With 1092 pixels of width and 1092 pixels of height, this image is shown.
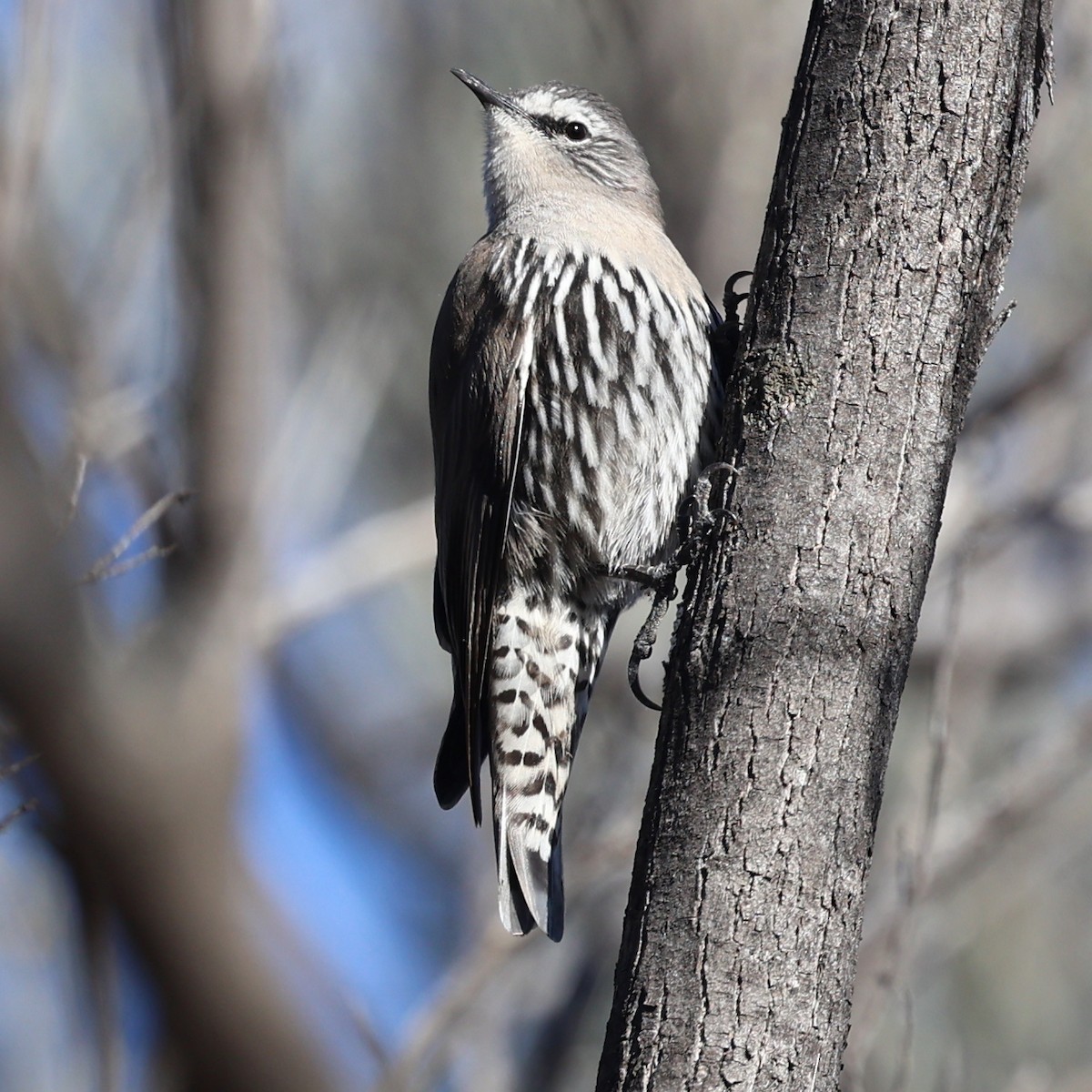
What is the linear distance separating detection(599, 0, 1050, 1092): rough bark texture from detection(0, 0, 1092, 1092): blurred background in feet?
2.69

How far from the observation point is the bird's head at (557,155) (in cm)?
386

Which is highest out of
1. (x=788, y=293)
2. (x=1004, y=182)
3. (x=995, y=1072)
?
(x=1004, y=182)

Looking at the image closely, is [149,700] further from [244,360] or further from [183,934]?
[244,360]

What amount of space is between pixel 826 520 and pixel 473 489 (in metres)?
1.41

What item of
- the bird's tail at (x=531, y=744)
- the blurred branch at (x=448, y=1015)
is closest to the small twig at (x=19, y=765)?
the bird's tail at (x=531, y=744)

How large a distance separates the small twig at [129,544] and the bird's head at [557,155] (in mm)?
1332

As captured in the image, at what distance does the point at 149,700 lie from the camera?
8.10 feet

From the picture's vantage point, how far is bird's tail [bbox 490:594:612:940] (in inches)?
135

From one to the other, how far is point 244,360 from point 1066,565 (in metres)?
4.99

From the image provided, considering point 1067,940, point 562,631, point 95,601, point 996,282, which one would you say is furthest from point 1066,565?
point 95,601

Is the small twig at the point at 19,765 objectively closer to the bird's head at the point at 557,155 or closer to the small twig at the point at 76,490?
the small twig at the point at 76,490

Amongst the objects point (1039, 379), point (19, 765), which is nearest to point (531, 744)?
point (19, 765)

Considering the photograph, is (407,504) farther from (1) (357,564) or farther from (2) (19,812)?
(2) (19,812)

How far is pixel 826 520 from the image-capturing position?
7.18ft
